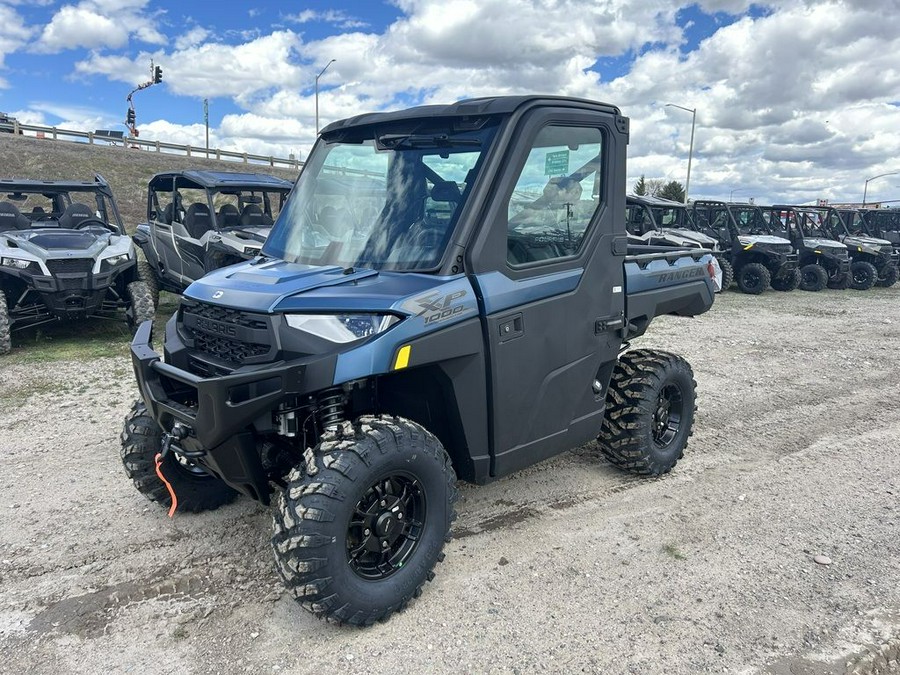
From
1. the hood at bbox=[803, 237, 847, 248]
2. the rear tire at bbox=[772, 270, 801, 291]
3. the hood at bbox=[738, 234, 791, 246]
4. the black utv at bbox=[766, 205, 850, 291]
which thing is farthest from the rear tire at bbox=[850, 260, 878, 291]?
the hood at bbox=[738, 234, 791, 246]

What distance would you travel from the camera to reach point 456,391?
124 inches

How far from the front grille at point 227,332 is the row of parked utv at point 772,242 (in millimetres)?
12616

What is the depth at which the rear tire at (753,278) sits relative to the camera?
Answer: 52.3 feet

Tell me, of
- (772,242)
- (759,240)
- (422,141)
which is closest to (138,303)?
(422,141)

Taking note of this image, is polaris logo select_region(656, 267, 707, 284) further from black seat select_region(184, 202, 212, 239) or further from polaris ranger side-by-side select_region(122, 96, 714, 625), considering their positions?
black seat select_region(184, 202, 212, 239)

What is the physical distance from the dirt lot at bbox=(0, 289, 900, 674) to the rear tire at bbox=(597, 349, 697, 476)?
0.18 meters

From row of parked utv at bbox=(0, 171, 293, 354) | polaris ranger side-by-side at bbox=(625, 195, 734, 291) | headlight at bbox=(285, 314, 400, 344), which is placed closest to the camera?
headlight at bbox=(285, 314, 400, 344)

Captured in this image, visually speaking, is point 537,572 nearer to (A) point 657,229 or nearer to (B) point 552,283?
(B) point 552,283

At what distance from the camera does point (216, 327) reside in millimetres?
3096

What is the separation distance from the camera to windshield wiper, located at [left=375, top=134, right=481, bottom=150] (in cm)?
330

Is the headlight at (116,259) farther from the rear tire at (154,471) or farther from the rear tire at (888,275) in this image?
the rear tire at (888,275)

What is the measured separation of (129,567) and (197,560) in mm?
329

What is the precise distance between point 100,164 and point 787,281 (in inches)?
1214

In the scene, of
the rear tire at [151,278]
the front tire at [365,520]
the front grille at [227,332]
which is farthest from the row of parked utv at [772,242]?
the front grille at [227,332]
